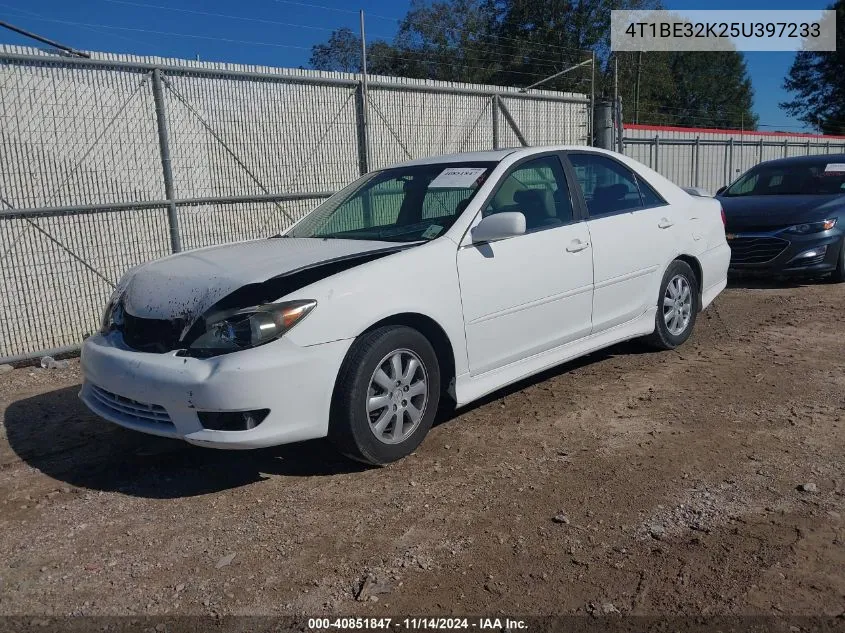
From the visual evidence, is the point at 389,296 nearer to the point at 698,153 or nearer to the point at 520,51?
the point at 698,153

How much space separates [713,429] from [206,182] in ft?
17.6

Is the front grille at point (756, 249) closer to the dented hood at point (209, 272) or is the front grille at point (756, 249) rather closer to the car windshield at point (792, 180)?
the car windshield at point (792, 180)

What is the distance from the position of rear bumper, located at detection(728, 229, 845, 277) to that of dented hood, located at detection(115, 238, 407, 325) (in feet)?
20.4

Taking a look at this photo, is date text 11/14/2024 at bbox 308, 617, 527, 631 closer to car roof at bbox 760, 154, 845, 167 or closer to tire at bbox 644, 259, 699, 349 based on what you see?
tire at bbox 644, 259, 699, 349

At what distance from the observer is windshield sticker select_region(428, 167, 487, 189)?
481 centimetres

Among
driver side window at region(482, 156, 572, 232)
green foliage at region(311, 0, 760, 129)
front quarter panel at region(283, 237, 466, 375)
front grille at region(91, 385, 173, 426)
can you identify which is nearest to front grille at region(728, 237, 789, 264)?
driver side window at region(482, 156, 572, 232)

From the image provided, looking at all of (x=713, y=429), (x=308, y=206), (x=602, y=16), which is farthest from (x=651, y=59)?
(x=713, y=429)

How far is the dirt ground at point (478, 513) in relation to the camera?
285cm

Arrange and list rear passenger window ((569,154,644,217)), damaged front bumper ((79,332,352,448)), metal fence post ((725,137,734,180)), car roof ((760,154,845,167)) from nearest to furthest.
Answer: damaged front bumper ((79,332,352,448)) → rear passenger window ((569,154,644,217)) → car roof ((760,154,845,167)) → metal fence post ((725,137,734,180))

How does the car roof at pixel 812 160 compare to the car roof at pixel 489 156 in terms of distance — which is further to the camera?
the car roof at pixel 812 160

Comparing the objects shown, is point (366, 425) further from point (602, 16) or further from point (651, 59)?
point (651, 59)

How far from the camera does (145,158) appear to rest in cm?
713

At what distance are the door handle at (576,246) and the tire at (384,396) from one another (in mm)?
1367

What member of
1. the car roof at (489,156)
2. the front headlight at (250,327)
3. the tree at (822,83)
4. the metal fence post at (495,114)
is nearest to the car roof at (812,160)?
the metal fence post at (495,114)
